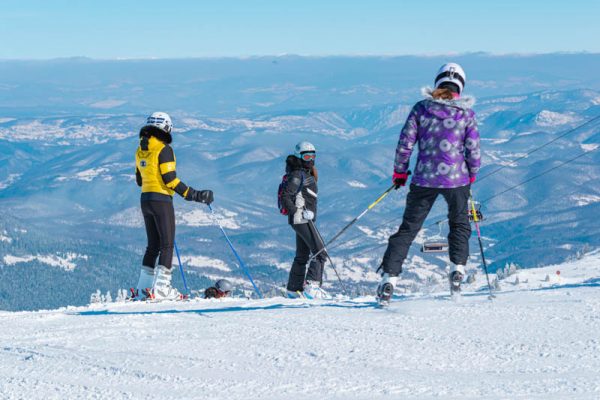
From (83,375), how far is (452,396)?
2.75 meters

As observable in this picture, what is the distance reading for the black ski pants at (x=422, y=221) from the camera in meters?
7.87

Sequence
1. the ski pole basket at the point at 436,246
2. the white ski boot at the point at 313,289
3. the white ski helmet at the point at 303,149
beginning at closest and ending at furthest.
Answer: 1. the ski pole basket at the point at 436,246
2. the white ski helmet at the point at 303,149
3. the white ski boot at the point at 313,289

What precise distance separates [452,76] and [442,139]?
2.25 ft

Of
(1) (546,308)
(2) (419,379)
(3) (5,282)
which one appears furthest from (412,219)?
(3) (5,282)

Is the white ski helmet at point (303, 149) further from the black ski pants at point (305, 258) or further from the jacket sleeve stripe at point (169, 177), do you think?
the jacket sleeve stripe at point (169, 177)

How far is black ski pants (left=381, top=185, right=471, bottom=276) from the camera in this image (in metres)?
7.87

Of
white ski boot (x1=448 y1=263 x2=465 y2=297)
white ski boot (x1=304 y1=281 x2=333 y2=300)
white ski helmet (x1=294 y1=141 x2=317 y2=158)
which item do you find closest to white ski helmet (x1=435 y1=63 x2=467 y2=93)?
white ski boot (x1=448 y1=263 x2=465 y2=297)

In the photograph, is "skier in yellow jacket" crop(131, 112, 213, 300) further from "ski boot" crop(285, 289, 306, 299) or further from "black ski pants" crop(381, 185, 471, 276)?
"black ski pants" crop(381, 185, 471, 276)

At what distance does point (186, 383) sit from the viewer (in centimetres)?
511

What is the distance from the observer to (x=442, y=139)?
774 cm

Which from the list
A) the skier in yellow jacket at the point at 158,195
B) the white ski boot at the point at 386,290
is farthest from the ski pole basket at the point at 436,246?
the skier in yellow jacket at the point at 158,195

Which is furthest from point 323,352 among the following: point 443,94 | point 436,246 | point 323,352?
point 436,246

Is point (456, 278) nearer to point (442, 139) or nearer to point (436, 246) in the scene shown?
point (436, 246)

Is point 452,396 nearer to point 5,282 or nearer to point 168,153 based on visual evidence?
point 168,153
